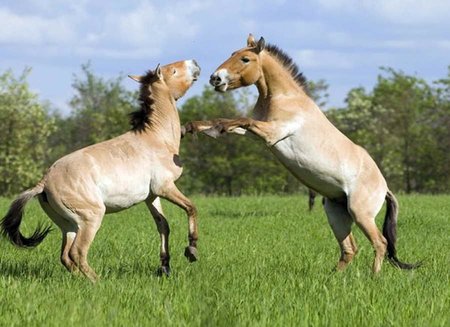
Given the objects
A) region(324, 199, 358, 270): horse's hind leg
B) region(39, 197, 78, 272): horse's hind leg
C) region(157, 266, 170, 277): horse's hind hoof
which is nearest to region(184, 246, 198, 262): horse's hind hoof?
region(157, 266, 170, 277): horse's hind hoof

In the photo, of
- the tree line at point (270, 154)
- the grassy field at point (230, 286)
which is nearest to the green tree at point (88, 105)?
the tree line at point (270, 154)

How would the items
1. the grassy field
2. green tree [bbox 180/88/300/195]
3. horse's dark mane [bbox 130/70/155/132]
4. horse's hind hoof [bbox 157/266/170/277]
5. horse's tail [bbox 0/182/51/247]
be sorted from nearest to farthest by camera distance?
the grassy field → horse's tail [bbox 0/182/51/247] → horse's hind hoof [bbox 157/266/170/277] → horse's dark mane [bbox 130/70/155/132] → green tree [bbox 180/88/300/195]

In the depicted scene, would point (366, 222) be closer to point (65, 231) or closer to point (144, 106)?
point (144, 106)

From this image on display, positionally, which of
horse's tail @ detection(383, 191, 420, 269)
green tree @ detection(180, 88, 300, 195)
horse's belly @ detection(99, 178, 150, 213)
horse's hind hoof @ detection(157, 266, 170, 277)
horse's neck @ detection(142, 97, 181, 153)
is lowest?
green tree @ detection(180, 88, 300, 195)

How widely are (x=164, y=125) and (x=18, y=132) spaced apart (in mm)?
45752

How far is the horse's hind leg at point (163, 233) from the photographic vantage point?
8.53 metres

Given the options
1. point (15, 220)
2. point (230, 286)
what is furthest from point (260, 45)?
point (15, 220)

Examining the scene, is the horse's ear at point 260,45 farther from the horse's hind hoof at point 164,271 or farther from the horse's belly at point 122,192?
the horse's hind hoof at point 164,271

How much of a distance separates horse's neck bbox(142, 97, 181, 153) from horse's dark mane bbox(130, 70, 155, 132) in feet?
0.17

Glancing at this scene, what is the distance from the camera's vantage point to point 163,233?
8680mm

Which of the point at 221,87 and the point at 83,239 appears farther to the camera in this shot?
the point at 221,87

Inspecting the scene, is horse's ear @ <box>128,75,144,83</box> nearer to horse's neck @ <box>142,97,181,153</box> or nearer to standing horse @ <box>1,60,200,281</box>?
standing horse @ <box>1,60,200,281</box>

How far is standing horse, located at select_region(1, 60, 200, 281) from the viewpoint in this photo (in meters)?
7.63

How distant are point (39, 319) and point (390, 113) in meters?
56.0
